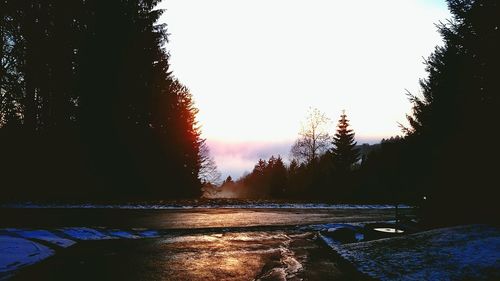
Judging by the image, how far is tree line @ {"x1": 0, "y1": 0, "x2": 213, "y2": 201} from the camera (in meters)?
20.9

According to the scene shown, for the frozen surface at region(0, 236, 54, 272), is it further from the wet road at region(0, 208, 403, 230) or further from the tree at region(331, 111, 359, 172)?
the tree at region(331, 111, 359, 172)

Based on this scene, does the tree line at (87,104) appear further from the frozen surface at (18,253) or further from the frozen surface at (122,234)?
the frozen surface at (18,253)

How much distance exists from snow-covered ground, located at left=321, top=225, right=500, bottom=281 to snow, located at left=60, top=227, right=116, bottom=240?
679 cm

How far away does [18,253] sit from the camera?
27.9ft

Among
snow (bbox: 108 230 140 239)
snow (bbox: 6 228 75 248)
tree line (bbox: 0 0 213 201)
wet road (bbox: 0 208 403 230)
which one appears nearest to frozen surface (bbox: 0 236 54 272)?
snow (bbox: 6 228 75 248)

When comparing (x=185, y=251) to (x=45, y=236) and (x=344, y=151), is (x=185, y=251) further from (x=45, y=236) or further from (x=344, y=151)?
(x=344, y=151)

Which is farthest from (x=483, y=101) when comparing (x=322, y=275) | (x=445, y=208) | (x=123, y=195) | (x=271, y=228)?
(x=123, y=195)

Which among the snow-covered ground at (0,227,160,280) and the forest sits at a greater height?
the forest

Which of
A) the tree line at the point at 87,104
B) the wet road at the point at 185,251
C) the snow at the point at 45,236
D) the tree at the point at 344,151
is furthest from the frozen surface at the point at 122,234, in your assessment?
the tree at the point at 344,151

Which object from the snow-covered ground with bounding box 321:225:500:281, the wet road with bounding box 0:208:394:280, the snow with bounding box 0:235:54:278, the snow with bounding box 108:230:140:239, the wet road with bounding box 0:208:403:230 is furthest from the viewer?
the wet road with bounding box 0:208:403:230

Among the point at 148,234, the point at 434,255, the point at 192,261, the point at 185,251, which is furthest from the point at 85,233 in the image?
the point at 434,255

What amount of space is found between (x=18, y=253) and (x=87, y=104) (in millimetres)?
19136

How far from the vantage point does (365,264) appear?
27.9 feet

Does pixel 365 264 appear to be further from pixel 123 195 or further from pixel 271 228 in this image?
pixel 123 195
